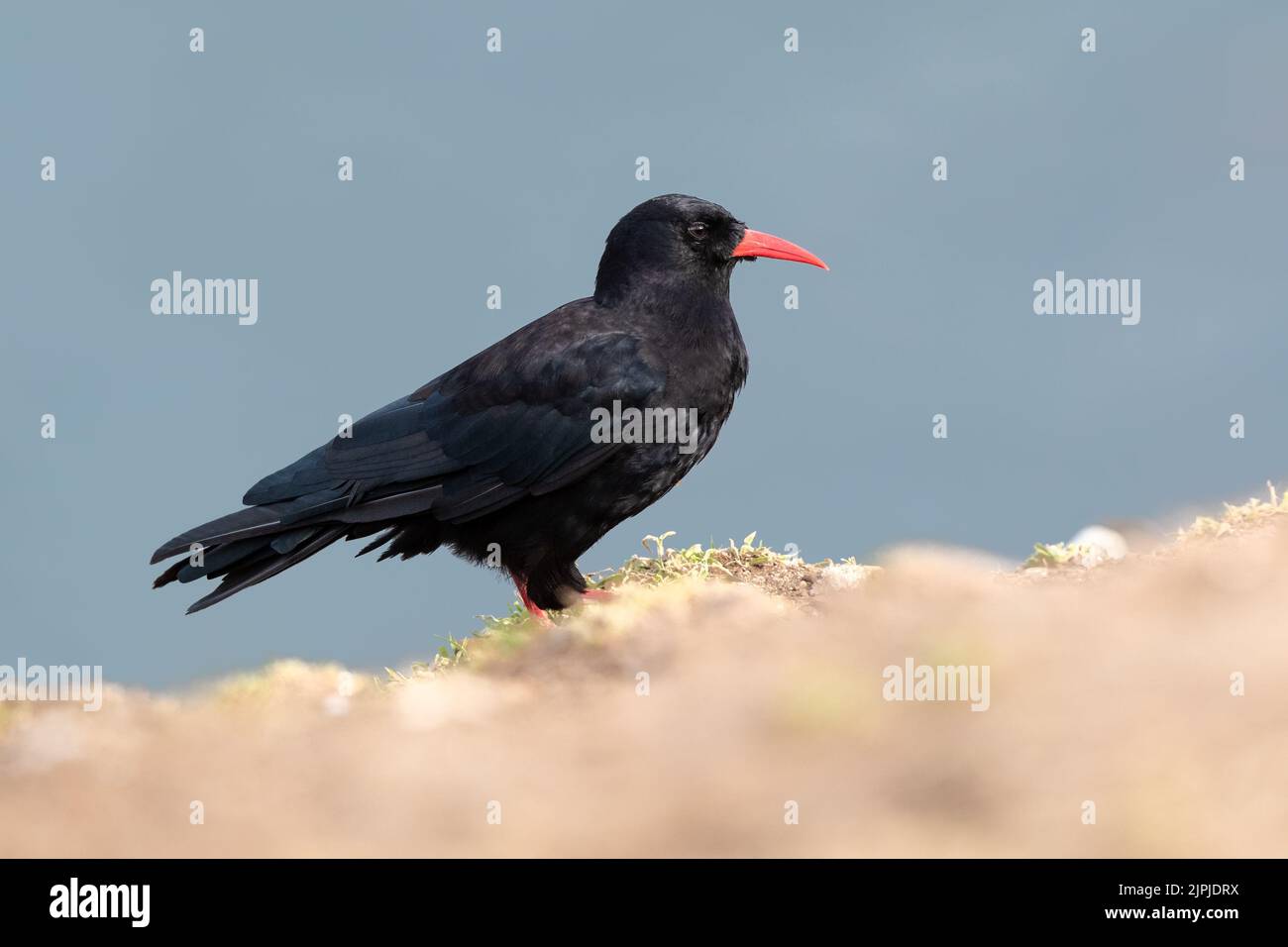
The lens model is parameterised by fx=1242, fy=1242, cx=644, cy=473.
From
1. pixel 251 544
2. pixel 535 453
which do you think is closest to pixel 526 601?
pixel 535 453

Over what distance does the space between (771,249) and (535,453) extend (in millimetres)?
1922

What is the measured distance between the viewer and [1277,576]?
4.11 metres

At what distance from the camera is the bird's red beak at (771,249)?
730cm

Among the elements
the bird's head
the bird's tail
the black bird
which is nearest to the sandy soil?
the bird's tail

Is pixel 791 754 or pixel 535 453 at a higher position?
pixel 535 453

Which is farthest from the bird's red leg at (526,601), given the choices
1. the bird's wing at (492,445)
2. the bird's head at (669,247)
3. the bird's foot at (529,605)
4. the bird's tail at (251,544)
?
the bird's head at (669,247)

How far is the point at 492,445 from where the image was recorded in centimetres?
674

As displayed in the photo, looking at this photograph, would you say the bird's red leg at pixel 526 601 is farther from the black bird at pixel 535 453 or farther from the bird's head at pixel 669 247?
the bird's head at pixel 669 247

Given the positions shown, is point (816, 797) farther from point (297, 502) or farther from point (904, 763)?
point (297, 502)

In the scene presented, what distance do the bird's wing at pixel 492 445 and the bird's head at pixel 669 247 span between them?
0.47m

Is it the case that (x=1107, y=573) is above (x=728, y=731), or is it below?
above

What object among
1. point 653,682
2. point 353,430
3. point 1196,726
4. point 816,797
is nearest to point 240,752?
point 653,682

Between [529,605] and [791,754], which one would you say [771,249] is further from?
[791,754]

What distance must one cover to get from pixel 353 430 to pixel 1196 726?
4.96 m
